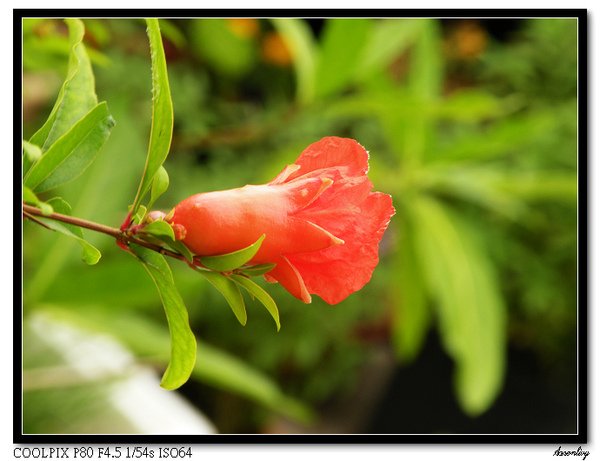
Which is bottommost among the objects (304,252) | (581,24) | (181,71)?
(304,252)

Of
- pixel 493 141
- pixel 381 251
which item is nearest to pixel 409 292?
pixel 493 141

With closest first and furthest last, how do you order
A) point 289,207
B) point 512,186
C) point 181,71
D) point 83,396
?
point 289,207, point 83,396, point 512,186, point 181,71

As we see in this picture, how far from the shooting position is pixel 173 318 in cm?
30

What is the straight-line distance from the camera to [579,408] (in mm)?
725

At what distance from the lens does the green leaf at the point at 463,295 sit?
3.63 feet

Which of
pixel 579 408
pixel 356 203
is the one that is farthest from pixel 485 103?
pixel 356 203

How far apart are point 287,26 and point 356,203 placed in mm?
732

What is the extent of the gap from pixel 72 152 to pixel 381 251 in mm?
1298

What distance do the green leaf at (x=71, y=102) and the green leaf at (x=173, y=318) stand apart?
8 centimetres

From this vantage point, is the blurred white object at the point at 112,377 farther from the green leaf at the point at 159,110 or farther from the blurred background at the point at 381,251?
the green leaf at the point at 159,110

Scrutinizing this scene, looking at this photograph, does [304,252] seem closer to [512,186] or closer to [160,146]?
[160,146]

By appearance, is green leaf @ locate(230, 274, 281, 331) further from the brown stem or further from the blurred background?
the blurred background
